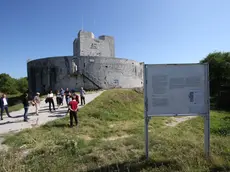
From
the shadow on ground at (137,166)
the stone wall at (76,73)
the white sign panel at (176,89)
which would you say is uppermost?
the stone wall at (76,73)

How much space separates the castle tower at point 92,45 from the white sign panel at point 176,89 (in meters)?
30.2

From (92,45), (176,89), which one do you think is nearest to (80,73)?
(92,45)

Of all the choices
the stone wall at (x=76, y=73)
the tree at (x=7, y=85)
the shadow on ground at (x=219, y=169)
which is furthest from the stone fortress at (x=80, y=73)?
the tree at (x=7, y=85)

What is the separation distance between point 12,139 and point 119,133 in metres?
4.17

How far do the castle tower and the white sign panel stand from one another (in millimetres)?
30219

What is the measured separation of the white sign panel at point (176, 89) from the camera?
4.02 metres

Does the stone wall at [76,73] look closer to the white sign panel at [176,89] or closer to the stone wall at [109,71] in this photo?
the stone wall at [109,71]

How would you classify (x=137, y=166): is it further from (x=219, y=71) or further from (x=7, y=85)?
(x=7, y=85)

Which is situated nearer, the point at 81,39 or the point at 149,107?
the point at 149,107

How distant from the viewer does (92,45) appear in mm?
34062

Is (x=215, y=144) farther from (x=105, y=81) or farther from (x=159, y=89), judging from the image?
(x=105, y=81)

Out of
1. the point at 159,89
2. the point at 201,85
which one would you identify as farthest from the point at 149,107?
the point at 201,85

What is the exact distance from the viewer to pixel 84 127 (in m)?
8.27

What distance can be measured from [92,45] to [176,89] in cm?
3163
